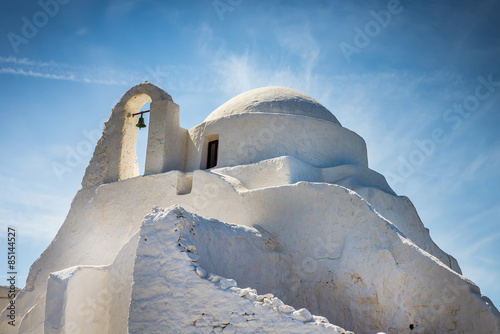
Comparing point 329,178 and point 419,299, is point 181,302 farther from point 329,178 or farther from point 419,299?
point 329,178

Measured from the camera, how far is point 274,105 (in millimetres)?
11203

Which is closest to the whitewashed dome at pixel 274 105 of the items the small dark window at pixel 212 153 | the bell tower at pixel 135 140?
the small dark window at pixel 212 153

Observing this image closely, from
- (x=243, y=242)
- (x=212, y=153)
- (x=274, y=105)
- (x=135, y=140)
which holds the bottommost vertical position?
(x=243, y=242)

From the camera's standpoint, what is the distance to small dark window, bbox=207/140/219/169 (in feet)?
36.6

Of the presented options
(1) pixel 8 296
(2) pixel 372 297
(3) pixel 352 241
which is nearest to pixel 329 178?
(3) pixel 352 241

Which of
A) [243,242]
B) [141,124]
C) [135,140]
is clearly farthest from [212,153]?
[243,242]

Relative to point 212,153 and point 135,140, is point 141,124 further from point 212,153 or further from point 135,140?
point 212,153

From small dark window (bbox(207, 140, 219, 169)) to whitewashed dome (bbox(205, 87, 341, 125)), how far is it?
2.00 feet

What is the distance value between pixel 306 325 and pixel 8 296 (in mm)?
9055

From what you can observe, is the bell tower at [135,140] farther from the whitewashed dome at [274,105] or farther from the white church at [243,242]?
the whitewashed dome at [274,105]

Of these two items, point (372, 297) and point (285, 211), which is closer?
point (372, 297)

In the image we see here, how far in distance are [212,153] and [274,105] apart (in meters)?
1.91

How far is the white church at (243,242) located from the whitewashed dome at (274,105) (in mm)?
51

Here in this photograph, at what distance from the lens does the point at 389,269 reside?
6.75 meters
